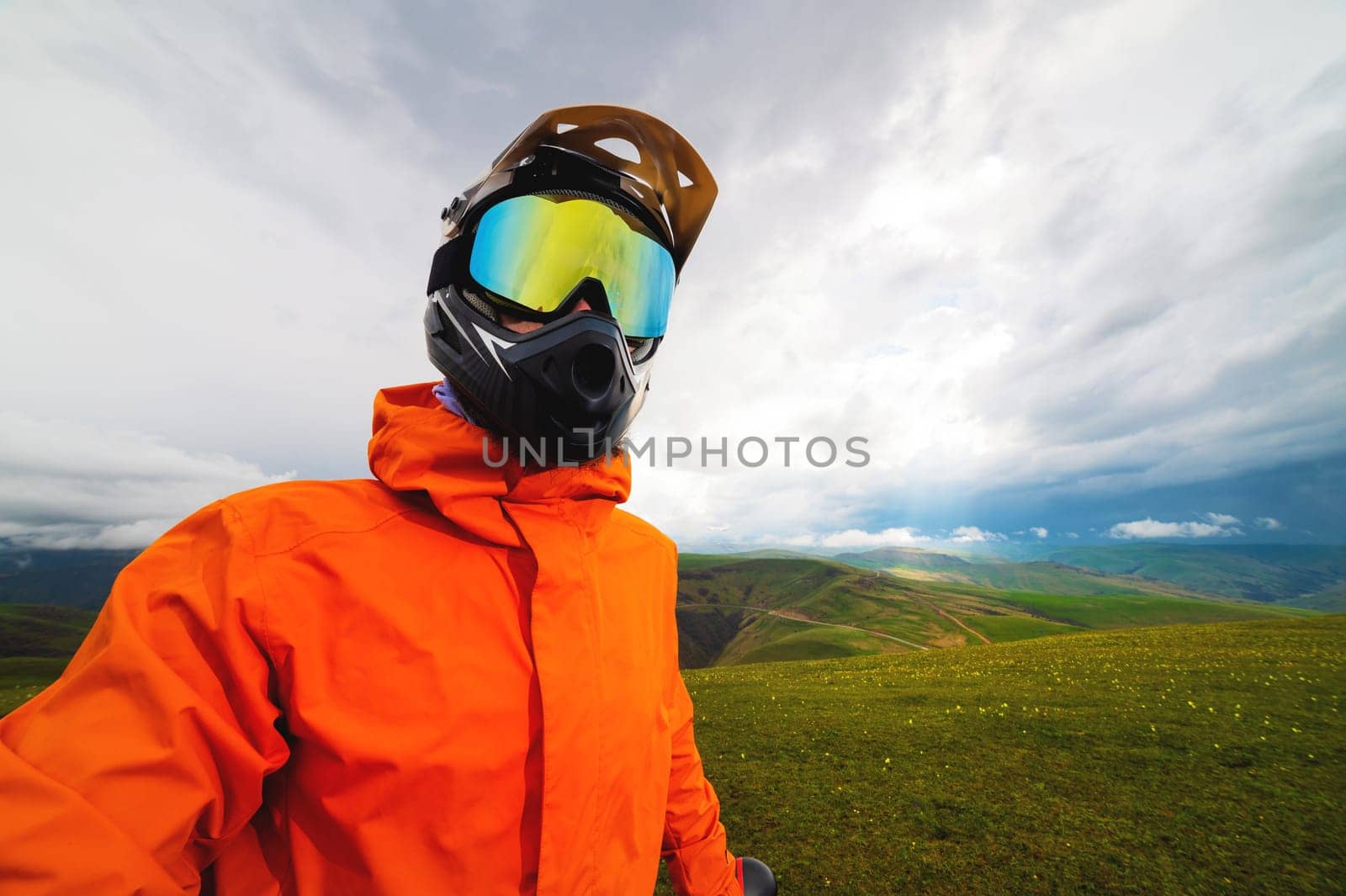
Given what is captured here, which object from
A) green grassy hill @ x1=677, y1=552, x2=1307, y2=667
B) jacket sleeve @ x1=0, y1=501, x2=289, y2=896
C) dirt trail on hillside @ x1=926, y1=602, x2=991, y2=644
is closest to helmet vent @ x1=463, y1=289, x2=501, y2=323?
jacket sleeve @ x1=0, y1=501, x2=289, y2=896

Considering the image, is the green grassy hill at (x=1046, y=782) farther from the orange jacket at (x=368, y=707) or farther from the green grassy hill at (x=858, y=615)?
the green grassy hill at (x=858, y=615)

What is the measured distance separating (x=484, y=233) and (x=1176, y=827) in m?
9.40

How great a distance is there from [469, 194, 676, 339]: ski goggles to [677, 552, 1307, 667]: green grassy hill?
236 feet

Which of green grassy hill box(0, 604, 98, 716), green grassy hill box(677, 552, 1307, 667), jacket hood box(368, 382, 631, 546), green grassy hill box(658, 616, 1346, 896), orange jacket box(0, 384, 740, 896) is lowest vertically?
green grassy hill box(0, 604, 98, 716)

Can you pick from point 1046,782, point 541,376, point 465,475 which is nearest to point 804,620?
point 1046,782

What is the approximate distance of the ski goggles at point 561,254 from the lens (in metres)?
2.63

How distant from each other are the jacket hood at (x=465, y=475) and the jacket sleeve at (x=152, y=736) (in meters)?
0.54

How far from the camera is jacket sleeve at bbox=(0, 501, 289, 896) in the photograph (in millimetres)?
1085

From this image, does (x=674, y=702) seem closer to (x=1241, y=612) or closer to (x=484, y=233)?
(x=484, y=233)

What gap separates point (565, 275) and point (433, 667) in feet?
6.73

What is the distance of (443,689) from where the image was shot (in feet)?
5.44

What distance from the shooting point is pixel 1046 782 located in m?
6.78

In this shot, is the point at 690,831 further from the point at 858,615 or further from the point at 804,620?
the point at 858,615

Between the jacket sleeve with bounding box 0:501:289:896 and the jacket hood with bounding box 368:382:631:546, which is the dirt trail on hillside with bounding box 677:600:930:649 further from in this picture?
the jacket sleeve with bounding box 0:501:289:896
